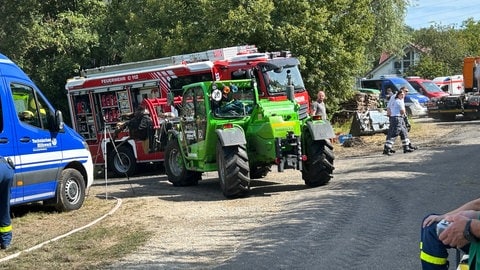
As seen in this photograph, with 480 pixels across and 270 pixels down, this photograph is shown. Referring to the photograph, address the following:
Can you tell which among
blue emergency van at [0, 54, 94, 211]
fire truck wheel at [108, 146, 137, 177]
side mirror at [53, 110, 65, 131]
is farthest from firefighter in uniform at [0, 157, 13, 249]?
fire truck wheel at [108, 146, 137, 177]

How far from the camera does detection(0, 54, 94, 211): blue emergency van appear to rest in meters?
9.73

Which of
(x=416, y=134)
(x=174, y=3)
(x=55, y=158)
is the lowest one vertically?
(x=416, y=134)

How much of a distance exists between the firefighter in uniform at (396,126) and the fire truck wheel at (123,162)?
7.14 metres

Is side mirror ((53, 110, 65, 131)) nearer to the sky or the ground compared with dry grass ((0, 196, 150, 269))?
nearer to the sky

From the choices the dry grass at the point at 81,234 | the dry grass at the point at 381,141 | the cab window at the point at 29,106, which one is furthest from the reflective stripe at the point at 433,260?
the dry grass at the point at 381,141

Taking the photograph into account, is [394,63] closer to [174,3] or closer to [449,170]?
[174,3]

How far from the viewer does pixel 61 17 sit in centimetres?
2709

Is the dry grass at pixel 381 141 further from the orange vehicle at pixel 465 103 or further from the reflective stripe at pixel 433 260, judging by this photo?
the reflective stripe at pixel 433 260

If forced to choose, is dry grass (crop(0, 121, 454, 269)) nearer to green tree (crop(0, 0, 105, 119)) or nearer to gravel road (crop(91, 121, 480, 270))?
gravel road (crop(91, 121, 480, 270))

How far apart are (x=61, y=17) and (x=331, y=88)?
12.7 metres

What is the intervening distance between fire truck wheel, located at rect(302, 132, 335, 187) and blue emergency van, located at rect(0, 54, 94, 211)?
4282mm

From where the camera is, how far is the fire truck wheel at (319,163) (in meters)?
11.6

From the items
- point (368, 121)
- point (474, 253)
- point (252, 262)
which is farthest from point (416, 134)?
point (474, 253)

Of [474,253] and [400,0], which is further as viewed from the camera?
[400,0]
